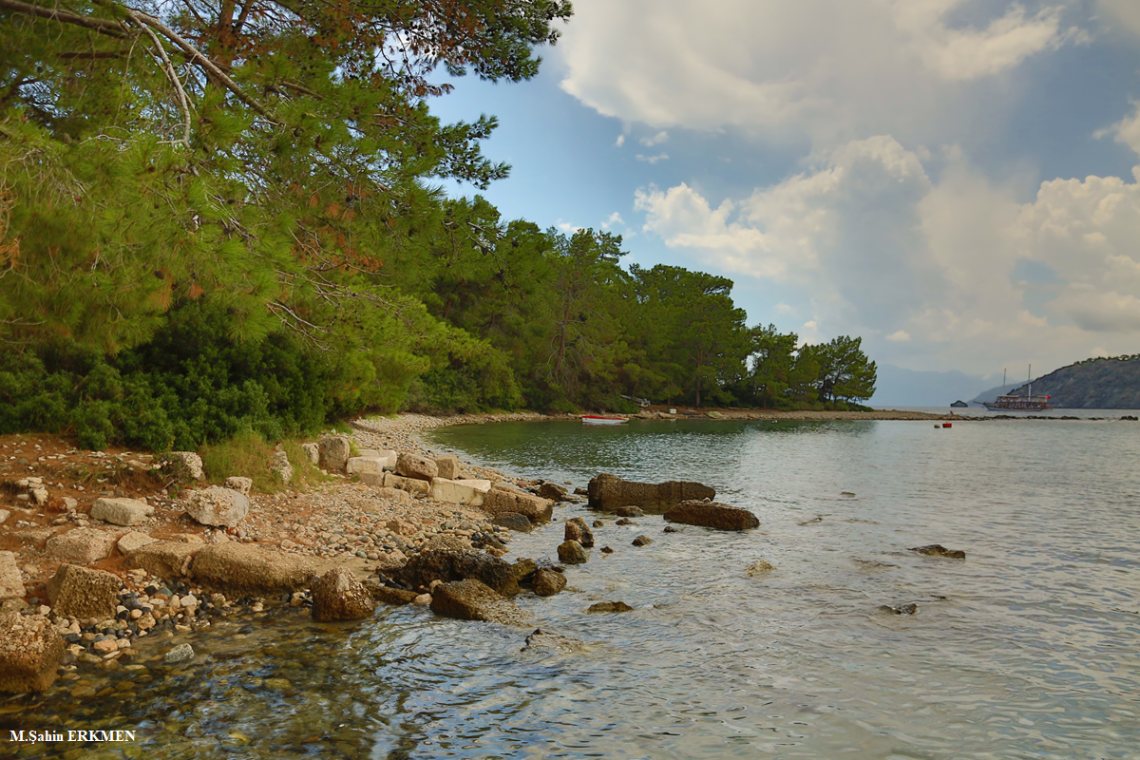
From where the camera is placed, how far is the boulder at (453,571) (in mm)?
8953

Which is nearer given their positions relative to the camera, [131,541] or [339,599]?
[339,599]

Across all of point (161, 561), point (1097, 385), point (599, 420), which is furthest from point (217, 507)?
point (1097, 385)

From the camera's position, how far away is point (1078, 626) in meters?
8.59

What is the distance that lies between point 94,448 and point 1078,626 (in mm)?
14266

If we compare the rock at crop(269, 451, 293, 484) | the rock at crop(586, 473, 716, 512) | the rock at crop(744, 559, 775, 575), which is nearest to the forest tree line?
the rock at crop(269, 451, 293, 484)

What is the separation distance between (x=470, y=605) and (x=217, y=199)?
5.65 metres

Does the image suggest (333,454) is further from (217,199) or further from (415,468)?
(217,199)

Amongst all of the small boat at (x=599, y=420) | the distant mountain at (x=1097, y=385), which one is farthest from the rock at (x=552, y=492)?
the distant mountain at (x=1097, y=385)

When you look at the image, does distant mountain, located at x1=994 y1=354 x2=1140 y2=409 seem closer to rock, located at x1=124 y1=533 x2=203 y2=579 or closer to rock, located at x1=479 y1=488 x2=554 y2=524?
rock, located at x1=479 y1=488 x2=554 y2=524

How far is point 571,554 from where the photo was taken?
36.4ft

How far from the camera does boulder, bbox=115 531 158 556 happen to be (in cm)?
764

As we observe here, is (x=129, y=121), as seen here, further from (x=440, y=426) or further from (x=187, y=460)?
(x=440, y=426)

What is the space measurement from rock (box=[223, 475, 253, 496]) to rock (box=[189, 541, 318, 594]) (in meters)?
2.50

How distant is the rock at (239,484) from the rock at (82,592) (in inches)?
137
